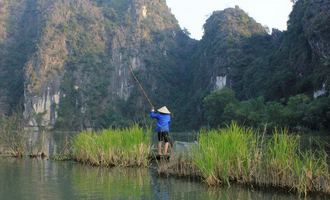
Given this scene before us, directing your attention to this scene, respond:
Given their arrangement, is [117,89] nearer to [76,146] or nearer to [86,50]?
[86,50]

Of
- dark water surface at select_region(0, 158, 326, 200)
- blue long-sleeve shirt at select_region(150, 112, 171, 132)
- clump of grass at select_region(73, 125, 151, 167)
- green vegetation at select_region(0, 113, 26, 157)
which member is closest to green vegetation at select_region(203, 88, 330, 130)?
green vegetation at select_region(0, 113, 26, 157)

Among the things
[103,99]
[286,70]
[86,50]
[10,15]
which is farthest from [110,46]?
[286,70]

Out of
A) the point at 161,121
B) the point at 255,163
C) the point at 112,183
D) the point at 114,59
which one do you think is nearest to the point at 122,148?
the point at 161,121

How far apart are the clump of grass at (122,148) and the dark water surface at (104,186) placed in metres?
0.59

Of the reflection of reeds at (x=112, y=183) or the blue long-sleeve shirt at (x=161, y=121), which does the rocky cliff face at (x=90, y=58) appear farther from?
the reflection of reeds at (x=112, y=183)

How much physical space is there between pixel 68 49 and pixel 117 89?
61.4 ft

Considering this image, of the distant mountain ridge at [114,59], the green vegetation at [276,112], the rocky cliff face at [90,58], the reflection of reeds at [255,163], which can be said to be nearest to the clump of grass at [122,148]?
the reflection of reeds at [255,163]

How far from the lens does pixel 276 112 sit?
5384 centimetres

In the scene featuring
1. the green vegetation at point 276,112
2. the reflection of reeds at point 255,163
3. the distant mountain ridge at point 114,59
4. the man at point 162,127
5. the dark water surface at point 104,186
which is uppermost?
the distant mountain ridge at point 114,59

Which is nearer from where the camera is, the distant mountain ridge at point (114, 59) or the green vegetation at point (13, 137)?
the green vegetation at point (13, 137)

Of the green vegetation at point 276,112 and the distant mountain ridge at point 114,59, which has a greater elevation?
the distant mountain ridge at point 114,59

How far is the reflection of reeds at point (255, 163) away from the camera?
9.35 meters

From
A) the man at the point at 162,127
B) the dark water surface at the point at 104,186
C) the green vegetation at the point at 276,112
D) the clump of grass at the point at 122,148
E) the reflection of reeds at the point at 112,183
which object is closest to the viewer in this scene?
the dark water surface at the point at 104,186

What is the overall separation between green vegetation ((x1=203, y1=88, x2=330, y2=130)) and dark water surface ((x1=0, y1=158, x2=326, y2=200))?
26.0 meters
